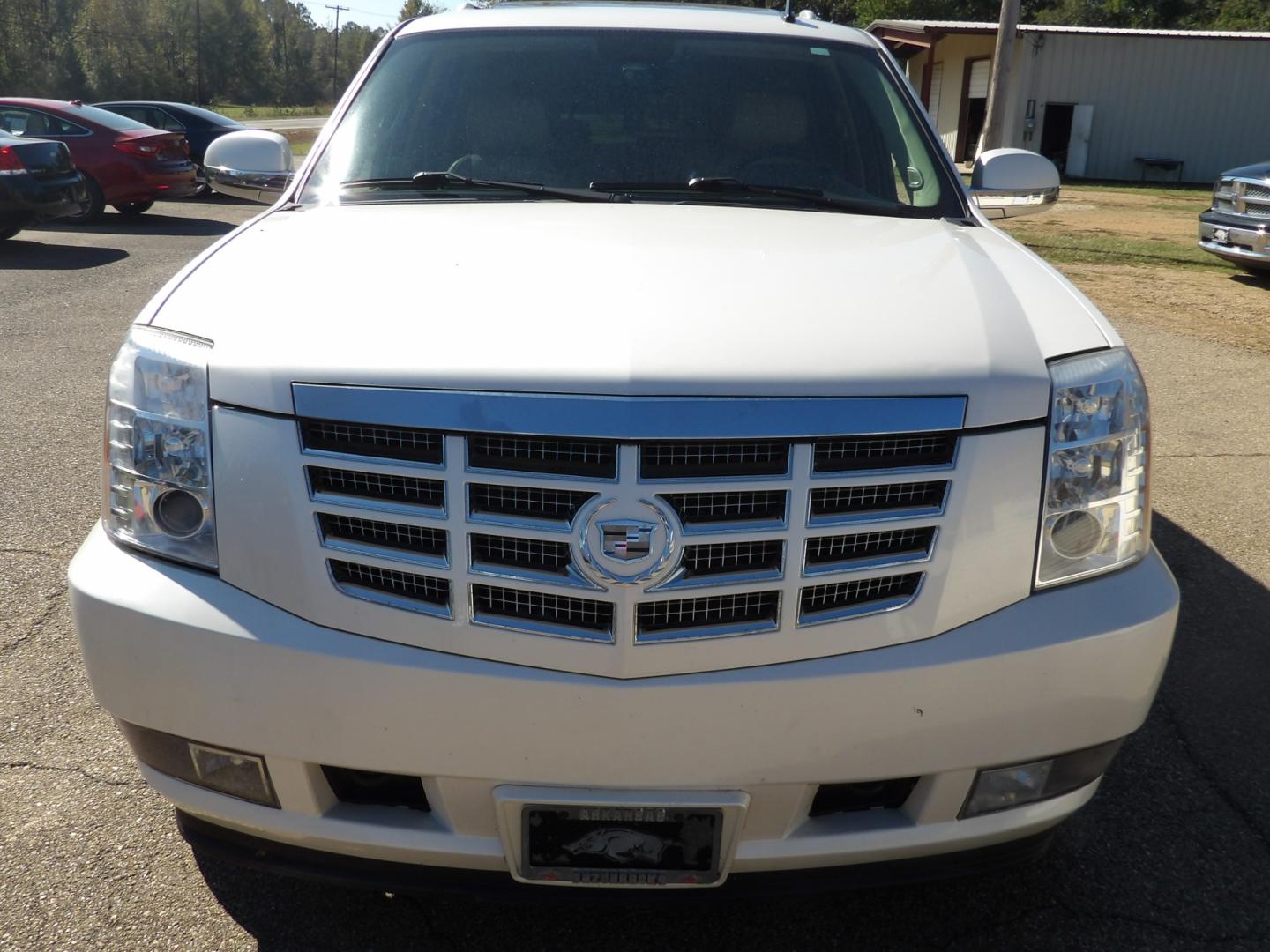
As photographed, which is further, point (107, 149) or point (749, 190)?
point (107, 149)

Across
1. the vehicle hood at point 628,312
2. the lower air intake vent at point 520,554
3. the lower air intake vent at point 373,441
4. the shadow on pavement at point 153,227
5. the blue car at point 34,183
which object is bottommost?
the shadow on pavement at point 153,227

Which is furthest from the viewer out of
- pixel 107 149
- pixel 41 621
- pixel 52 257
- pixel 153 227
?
pixel 107 149

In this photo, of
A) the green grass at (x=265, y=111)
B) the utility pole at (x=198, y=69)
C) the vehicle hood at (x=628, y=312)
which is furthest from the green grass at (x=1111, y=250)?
the utility pole at (x=198, y=69)

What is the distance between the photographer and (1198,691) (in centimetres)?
334

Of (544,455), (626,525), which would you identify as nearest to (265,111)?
(544,455)

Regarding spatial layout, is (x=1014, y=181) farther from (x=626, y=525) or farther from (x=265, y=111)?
(x=265, y=111)

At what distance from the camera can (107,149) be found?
49.7 ft

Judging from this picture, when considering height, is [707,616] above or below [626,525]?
below

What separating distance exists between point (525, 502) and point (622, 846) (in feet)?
1.96

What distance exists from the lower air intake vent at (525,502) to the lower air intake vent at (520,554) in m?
0.04

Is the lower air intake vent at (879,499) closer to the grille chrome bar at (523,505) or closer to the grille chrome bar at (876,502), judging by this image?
the grille chrome bar at (876,502)

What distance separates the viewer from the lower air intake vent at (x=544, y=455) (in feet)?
5.98

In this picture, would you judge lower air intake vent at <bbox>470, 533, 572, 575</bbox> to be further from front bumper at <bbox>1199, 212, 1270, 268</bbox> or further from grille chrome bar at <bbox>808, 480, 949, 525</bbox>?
front bumper at <bbox>1199, 212, 1270, 268</bbox>

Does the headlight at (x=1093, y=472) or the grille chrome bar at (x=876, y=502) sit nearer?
the grille chrome bar at (x=876, y=502)
